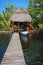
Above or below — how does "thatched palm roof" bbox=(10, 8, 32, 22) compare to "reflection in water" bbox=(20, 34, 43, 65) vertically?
above

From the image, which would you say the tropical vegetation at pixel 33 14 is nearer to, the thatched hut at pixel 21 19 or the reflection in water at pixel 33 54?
the thatched hut at pixel 21 19

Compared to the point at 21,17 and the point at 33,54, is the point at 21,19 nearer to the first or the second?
the point at 21,17

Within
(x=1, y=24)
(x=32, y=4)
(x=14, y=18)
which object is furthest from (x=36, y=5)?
(x=1, y=24)

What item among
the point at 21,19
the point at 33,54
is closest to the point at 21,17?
the point at 21,19

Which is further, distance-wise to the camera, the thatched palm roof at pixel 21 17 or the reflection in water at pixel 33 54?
the thatched palm roof at pixel 21 17

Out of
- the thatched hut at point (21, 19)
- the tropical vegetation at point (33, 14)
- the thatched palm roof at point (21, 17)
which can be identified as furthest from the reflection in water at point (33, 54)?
the thatched palm roof at point (21, 17)

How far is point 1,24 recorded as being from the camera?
4166 centimetres

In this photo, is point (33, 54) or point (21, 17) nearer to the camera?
point (33, 54)

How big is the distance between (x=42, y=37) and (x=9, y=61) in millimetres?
17524

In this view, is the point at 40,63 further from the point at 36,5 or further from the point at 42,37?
the point at 36,5

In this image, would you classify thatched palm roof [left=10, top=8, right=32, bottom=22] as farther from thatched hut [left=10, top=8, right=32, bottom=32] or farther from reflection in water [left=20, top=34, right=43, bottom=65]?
reflection in water [left=20, top=34, right=43, bottom=65]

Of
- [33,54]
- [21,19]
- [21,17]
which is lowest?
[33,54]

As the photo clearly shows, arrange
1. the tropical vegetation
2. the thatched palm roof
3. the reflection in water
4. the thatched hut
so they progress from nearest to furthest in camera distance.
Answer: the reflection in water
the tropical vegetation
the thatched hut
the thatched palm roof

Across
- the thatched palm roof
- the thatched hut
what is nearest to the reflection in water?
the thatched hut
